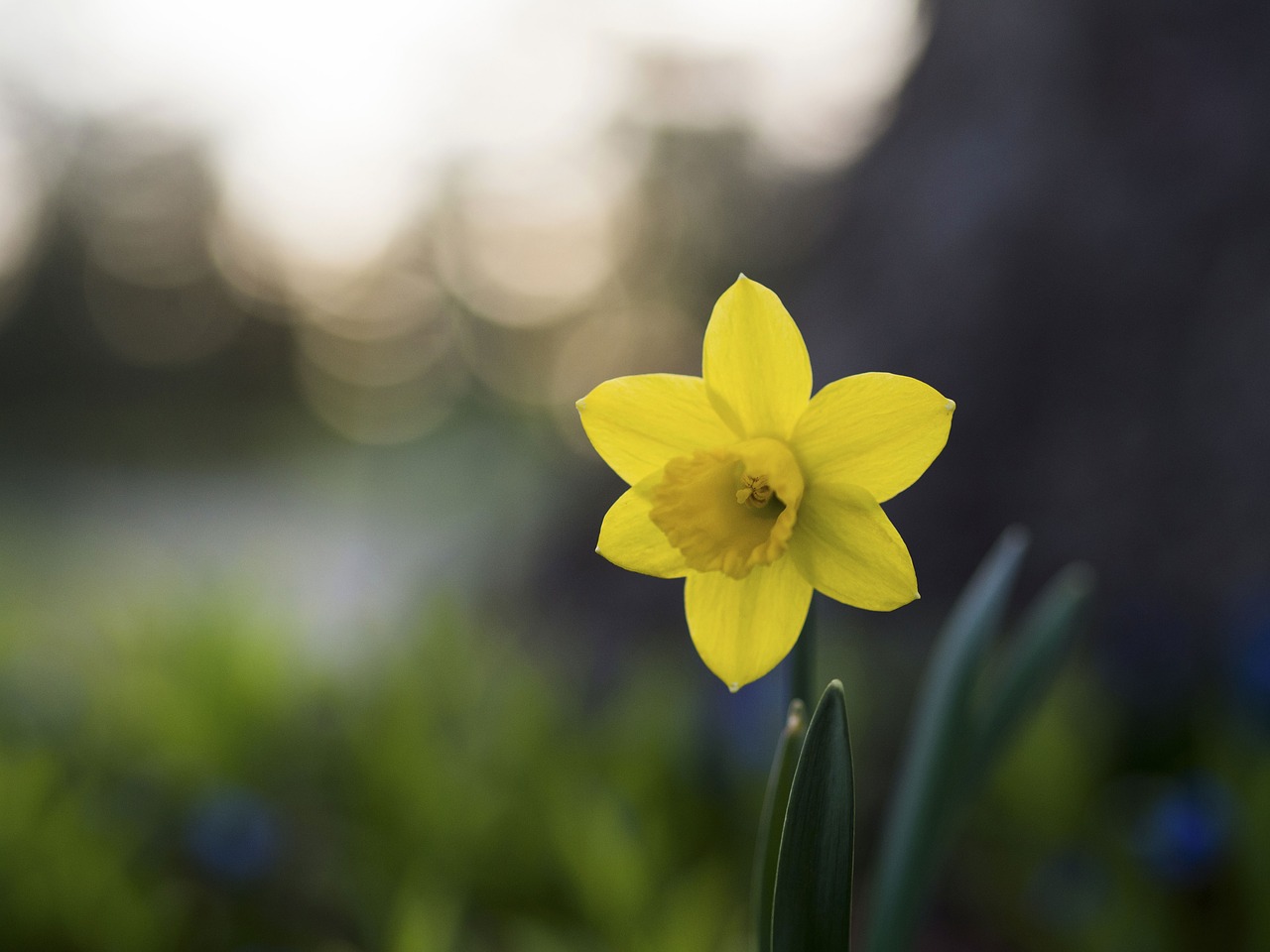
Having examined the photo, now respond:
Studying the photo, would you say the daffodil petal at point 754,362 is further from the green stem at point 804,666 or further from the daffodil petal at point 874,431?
the green stem at point 804,666

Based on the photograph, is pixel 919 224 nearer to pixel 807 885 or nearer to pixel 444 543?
pixel 807 885

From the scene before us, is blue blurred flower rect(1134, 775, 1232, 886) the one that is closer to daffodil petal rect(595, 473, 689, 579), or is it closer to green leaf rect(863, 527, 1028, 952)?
green leaf rect(863, 527, 1028, 952)

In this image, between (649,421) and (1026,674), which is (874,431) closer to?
(649,421)

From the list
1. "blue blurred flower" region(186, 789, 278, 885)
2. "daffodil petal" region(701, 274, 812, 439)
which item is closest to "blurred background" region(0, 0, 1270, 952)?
"blue blurred flower" region(186, 789, 278, 885)

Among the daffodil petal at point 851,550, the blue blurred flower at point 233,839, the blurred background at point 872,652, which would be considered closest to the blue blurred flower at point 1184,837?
the blurred background at point 872,652

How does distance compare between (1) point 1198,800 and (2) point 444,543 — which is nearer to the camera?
(1) point 1198,800

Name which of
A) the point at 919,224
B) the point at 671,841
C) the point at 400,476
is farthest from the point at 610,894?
the point at 400,476
